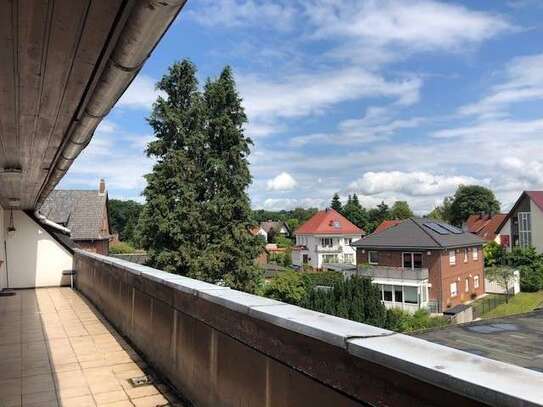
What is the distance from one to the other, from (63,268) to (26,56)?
33.3 feet

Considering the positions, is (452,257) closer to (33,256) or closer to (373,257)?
(373,257)

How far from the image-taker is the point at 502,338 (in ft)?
22.9

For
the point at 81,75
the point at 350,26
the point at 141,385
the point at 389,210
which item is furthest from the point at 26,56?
the point at 389,210

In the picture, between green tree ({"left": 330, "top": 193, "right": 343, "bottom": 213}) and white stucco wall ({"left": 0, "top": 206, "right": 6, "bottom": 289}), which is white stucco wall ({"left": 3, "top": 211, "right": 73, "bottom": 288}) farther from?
green tree ({"left": 330, "top": 193, "right": 343, "bottom": 213})

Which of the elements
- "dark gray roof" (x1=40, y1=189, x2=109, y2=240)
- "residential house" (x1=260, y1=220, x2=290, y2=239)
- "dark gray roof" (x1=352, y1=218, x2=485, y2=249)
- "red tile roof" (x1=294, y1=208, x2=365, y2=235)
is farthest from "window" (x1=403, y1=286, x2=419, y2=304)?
"residential house" (x1=260, y1=220, x2=290, y2=239)

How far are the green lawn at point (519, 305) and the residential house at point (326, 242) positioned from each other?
2318 centimetres

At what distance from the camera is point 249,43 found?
8.94 meters

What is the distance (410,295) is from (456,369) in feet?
105

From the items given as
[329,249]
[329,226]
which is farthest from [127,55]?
[329,226]

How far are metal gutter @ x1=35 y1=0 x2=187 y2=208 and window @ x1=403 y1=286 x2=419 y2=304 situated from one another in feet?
97.6

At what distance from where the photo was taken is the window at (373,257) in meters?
34.4

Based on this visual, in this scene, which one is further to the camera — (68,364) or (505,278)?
(505,278)

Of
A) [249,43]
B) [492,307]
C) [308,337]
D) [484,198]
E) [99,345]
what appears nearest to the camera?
[308,337]

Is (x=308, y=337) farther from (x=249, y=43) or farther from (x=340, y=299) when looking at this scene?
(x=340, y=299)
